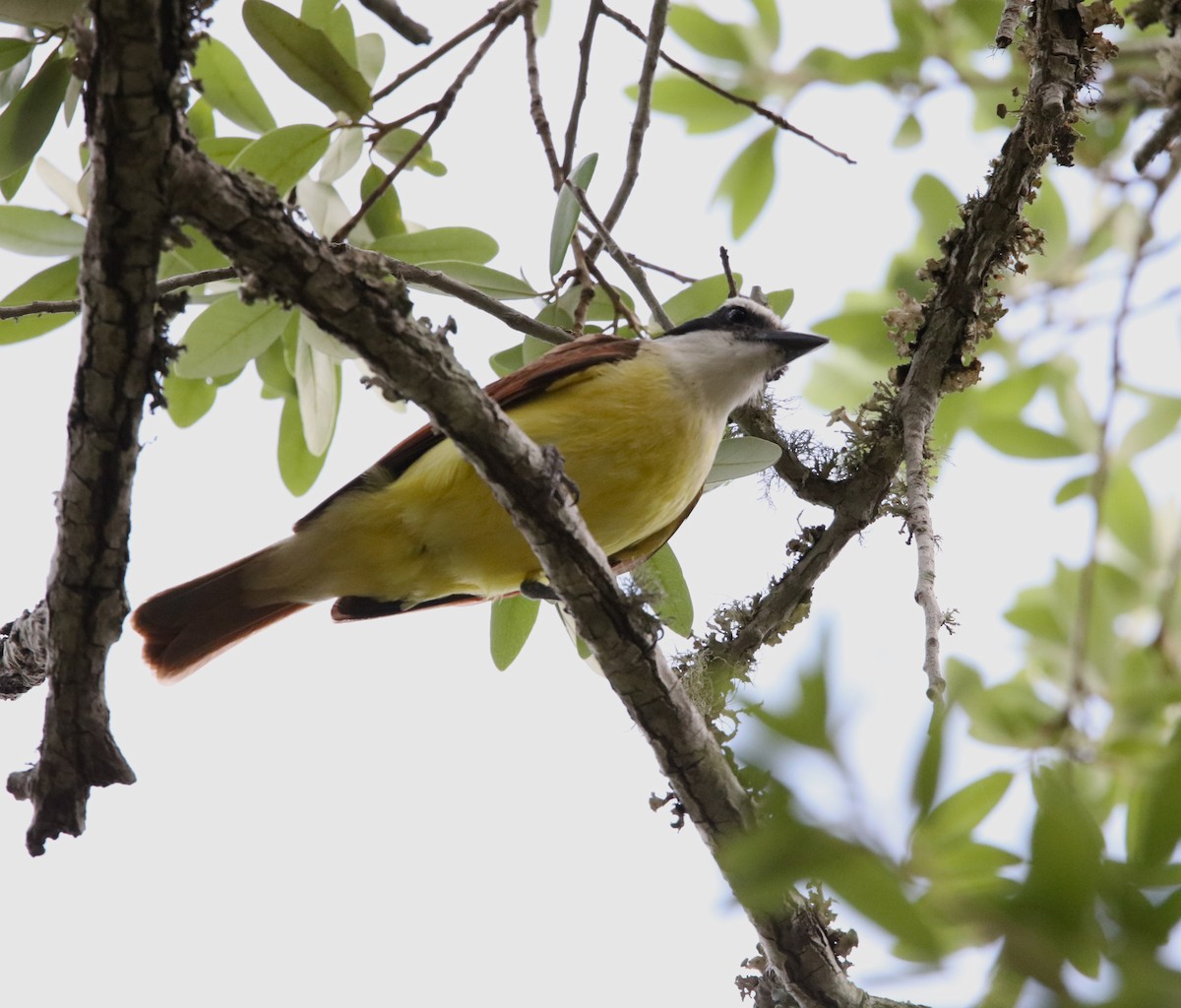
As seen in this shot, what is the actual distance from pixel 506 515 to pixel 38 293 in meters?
1.55

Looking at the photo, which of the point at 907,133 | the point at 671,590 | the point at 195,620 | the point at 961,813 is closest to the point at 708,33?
the point at 907,133

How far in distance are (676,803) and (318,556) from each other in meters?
1.44

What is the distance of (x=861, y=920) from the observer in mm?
720

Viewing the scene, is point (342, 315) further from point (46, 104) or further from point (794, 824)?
point (46, 104)

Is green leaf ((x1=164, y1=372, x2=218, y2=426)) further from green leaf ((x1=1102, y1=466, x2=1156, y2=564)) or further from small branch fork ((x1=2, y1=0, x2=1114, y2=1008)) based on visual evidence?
green leaf ((x1=1102, y1=466, x2=1156, y2=564))

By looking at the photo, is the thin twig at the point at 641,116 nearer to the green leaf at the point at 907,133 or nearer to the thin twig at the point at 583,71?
the thin twig at the point at 583,71

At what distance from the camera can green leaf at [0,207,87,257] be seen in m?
3.19

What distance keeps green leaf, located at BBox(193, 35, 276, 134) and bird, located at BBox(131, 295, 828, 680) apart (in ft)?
3.49

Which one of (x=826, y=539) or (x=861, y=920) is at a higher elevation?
(x=826, y=539)

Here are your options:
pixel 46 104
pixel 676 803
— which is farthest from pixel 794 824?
pixel 46 104

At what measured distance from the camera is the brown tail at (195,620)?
143 inches

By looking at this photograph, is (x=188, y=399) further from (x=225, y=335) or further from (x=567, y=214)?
(x=567, y=214)

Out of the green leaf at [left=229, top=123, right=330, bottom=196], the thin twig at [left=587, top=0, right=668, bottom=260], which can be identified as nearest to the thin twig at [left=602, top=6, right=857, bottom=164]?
the thin twig at [left=587, top=0, right=668, bottom=260]

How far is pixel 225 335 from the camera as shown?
3.24 meters
